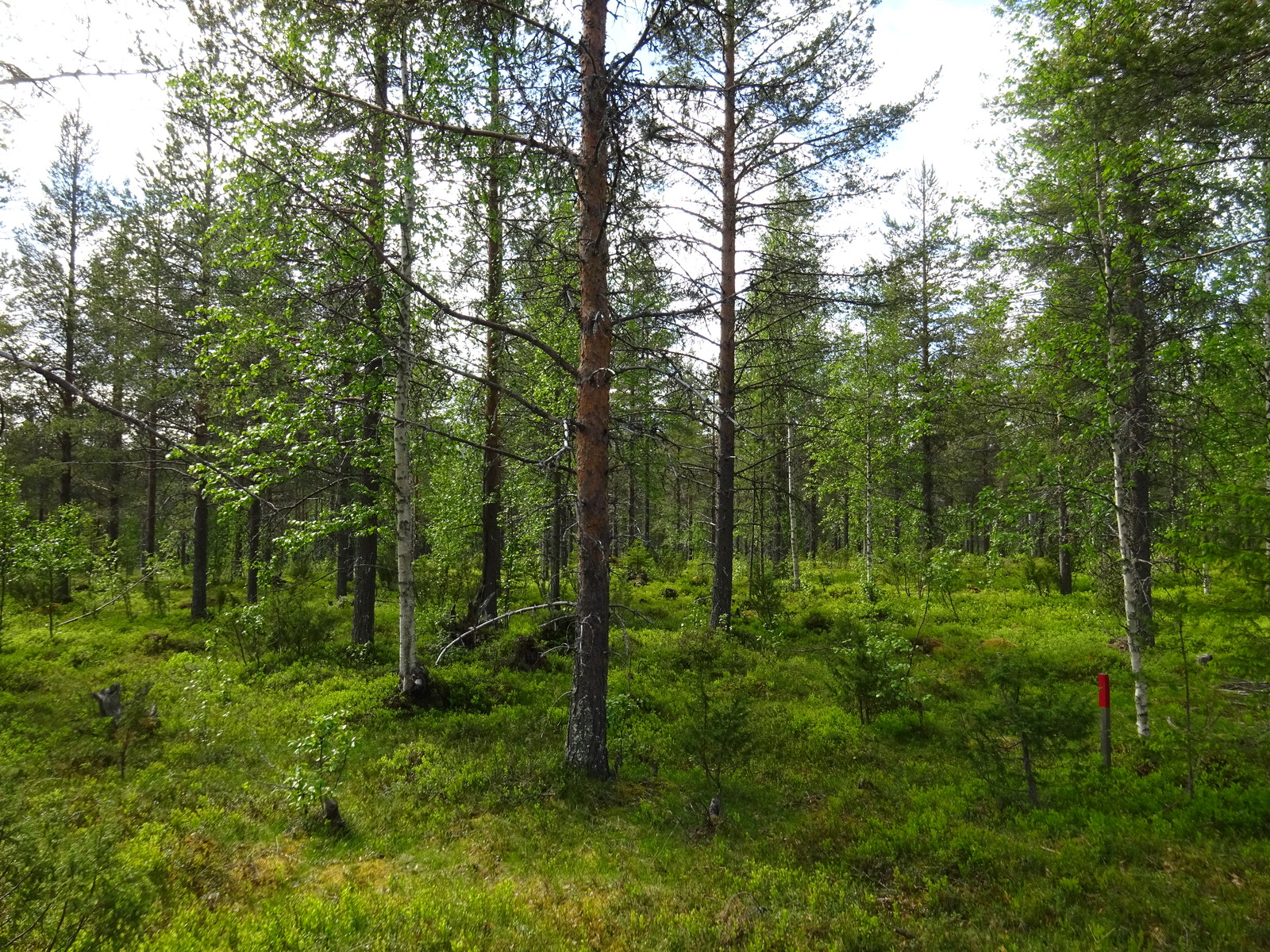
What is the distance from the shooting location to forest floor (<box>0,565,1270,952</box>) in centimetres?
427

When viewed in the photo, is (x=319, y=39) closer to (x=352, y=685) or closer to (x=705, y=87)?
(x=705, y=87)

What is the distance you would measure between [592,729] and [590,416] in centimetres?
366

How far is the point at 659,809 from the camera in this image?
6.33m

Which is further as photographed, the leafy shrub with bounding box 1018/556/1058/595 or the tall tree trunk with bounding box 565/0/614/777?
the leafy shrub with bounding box 1018/556/1058/595

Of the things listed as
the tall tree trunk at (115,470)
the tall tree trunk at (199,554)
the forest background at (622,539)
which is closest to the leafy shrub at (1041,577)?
the forest background at (622,539)

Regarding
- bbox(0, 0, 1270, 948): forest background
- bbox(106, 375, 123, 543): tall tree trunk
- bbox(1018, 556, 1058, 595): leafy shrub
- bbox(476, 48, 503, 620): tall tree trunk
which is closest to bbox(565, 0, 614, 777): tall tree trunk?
bbox(0, 0, 1270, 948): forest background

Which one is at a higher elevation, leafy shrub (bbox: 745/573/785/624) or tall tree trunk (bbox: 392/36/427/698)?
tall tree trunk (bbox: 392/36/427/698)

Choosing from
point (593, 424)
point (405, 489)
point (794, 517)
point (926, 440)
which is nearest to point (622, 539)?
point (593, 424)

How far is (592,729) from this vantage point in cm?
671

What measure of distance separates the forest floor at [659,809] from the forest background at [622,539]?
52 mm

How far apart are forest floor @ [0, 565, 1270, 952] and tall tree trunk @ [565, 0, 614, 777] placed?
807mm

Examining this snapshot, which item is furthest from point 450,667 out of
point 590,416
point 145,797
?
point 590,416

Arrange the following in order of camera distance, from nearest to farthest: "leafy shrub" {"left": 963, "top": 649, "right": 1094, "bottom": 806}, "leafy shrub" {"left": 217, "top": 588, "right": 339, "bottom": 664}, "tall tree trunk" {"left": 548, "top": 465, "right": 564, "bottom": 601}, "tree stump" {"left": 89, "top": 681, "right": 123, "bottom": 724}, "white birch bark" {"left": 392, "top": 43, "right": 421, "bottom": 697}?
"leafy shrub" {"left": 963, "top": 649, "right": 1094, "bottom": 806}
"tree stump" {"left": 89, "top": 681, "right": 123, "bottom": 724}
"white birch bark" {"left": 392, "top": 43, "right": 421, "bottom": 697}
"leafy shrub" {"left": 217, "top": 588, "right": 339, "bottom": 664}
"tall tree trunk" {"left": 548, "top": 465, "right": 564, "bottom": 601}

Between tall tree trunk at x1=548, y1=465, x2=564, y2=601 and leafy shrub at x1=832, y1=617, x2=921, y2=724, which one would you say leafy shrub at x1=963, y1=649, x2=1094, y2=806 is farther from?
tall tree trunk at x1=548, y1=465, x2=564, y2=601
